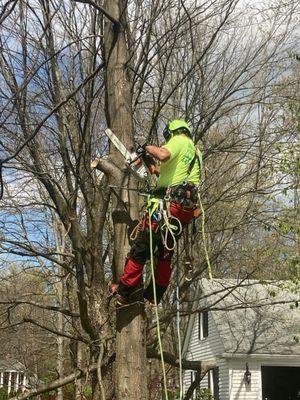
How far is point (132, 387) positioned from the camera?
13.3ft

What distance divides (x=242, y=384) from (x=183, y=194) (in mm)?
12576

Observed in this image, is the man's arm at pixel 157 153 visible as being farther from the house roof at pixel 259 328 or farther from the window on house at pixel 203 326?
the window on house at pixel 203 326

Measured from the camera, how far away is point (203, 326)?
18859 mm

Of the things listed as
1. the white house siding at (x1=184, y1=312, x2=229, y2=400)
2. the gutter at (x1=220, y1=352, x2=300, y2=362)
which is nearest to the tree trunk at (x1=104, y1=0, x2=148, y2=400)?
the white house siding at (x1=184, y1=312, x2=229, y2=400)

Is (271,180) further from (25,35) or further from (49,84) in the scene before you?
(25,35)

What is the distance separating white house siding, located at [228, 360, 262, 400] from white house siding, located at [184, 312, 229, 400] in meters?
0.22

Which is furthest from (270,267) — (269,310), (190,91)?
(190,91)

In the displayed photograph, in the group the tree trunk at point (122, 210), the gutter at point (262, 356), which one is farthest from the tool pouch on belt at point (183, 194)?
the gutter at point (262, 356)

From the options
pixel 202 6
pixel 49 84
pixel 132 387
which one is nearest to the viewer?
pixel 132 387

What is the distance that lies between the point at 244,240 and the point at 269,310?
14.0ft

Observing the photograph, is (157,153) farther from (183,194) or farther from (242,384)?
(242,384)

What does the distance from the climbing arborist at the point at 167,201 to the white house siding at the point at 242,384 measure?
38.8ft

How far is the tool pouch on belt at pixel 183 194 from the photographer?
4.41 m

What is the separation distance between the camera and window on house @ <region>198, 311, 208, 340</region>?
18522mm
